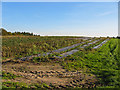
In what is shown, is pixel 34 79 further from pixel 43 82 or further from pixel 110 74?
pixel 110 74

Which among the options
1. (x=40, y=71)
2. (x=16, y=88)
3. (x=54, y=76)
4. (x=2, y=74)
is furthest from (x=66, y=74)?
(x=2, y=74)

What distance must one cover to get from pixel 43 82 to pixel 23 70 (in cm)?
222

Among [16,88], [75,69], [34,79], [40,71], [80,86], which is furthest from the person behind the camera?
[75,69]

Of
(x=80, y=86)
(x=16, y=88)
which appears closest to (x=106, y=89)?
(x=80, y=86)

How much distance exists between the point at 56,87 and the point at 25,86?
1.26 m

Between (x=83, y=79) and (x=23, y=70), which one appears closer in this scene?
(x=83, y=79)

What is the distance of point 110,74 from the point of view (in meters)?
7.48

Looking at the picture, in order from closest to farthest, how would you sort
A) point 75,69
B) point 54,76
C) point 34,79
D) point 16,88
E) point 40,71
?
point 16,88
point 34,79
point 54,76
point 40,71
point 75,69

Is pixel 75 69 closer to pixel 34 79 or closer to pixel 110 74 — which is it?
pixel 110 74

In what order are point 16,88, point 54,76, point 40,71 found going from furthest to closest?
point 40,71 < point 54,76 < point 16,88

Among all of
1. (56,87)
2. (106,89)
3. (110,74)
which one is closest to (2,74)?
(56,87)

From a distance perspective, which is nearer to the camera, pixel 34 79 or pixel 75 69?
pixel 34 79

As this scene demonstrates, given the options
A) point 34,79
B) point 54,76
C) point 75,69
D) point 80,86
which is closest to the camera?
point 80,86

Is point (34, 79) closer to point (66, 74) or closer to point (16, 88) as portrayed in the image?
point (16, 88)
